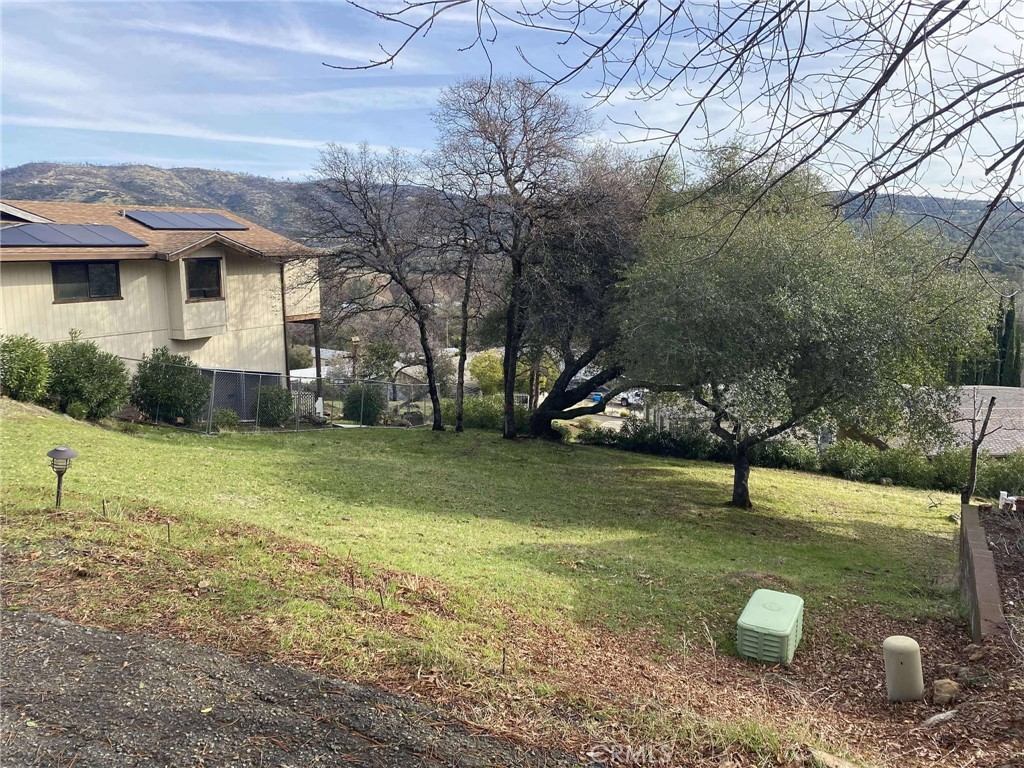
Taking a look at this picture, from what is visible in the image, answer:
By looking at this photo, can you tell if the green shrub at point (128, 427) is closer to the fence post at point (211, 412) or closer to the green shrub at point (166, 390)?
the green shrub at point (166, 390)

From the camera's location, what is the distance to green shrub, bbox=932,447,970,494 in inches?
811

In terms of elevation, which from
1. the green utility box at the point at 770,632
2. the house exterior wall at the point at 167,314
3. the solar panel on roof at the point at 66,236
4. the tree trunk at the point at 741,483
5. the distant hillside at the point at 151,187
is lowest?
the tree trunk at the point at 741,483

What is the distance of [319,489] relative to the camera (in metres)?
11.5

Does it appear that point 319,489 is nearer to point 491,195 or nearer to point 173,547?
point 173,547

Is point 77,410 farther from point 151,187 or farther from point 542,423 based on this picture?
point 151,187

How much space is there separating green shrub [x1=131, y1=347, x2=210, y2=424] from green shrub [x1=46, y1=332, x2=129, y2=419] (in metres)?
1.17

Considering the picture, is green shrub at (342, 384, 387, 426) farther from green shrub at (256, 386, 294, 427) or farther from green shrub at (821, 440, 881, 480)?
green shrub at (821, 440, 881, 480)

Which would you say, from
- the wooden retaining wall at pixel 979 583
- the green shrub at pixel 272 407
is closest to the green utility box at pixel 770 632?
the wooden retaining wall at pixel 979 583

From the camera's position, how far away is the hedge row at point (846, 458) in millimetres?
19891

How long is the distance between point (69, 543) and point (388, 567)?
8.06 feet

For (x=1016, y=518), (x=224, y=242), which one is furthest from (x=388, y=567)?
(x=224, y=242)

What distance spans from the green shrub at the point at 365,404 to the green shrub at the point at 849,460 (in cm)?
1419

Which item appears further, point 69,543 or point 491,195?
point 491,195

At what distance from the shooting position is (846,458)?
22.1m
